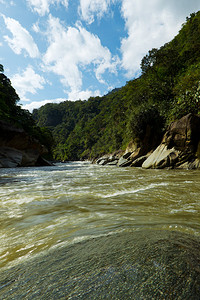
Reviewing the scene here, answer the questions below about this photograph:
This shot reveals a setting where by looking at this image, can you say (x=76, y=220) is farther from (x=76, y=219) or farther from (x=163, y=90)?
(x=163, y=90)

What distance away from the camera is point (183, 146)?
33.2 ft

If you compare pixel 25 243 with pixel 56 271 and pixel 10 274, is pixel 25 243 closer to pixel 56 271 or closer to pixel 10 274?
pixel 10 274

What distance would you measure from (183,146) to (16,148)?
53.6 ft

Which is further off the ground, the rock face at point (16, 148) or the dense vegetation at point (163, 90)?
the dense vegetation at point (163, 90)

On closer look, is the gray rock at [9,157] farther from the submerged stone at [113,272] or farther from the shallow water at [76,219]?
the submerged stone at [113,272]

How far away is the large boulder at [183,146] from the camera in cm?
962

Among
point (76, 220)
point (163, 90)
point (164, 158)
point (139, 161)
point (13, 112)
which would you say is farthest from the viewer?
point (13, 112)

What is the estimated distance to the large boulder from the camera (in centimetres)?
962

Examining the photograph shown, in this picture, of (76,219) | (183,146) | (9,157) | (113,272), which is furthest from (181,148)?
(9,157)

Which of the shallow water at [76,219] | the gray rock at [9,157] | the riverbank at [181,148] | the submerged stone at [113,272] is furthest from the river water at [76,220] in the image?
the gray rock at [9,157]

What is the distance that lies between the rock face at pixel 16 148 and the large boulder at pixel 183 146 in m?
12.5

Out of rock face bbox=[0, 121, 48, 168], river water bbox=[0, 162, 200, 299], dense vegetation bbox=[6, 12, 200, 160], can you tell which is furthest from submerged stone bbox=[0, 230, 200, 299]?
rock face bbox=[0, 121, 48, 168]

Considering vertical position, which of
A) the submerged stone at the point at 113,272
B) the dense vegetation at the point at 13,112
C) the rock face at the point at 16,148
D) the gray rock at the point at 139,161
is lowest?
the submerged stone at the point at 113,272

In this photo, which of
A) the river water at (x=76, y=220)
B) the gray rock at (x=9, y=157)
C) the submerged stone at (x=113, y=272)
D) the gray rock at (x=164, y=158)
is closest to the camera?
the submerged stone at (x=113, y=272)
